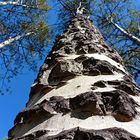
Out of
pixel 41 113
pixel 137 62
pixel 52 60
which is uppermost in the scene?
pixel 137 62

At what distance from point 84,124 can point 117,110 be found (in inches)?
6.8

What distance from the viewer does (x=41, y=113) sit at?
1432 millimetres

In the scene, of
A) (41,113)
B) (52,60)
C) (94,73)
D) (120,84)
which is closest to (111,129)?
(41,113)

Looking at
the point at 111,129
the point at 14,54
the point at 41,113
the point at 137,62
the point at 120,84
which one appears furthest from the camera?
the point at 14,54

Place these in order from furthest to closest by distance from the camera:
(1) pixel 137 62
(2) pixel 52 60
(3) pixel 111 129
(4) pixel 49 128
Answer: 1. (1) pixel 137 62
2. (2) pixel 52 60
3. (4) pixel 49 128
4. (3) pixel 111 129

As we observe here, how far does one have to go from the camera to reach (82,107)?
1368 mm

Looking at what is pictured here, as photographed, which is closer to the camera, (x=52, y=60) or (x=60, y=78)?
(x=60, y=78)

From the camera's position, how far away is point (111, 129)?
1.13m

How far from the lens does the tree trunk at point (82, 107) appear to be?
116 centimetres

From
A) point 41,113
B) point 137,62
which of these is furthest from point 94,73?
point 137,62

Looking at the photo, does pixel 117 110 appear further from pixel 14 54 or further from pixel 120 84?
pixel 14 54

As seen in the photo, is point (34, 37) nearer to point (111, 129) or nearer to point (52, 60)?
point (52, 60)

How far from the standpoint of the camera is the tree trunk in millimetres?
1158

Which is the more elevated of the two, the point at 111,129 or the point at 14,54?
the point at 14,54
